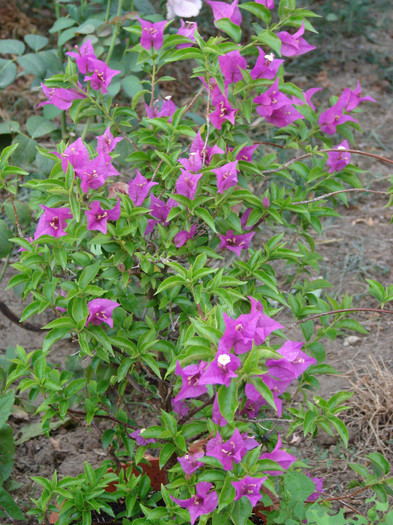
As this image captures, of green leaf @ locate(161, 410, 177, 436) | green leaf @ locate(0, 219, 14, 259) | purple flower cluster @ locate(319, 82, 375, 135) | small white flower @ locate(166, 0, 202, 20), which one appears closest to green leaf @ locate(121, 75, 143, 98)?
small white flower @ locate(166, 0, 202, 20)

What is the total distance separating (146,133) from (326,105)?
224 centimetres

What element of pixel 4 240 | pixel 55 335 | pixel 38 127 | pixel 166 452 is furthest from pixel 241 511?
pixel 38 127

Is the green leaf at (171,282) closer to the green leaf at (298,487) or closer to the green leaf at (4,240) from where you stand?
the green leaf at (298,487)

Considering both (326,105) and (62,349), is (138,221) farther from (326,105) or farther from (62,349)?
(326,105)

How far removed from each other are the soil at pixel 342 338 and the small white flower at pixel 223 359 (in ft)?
3.09

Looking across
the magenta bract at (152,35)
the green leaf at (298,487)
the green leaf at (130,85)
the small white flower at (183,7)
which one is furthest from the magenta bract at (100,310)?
the small white flower at (183,7)

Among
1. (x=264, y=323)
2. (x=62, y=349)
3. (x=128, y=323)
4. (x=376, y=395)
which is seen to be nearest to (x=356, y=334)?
(x=376, y=395)

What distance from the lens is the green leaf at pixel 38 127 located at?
83.0 inches

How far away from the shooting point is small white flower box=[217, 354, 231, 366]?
94cm

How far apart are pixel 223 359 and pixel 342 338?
4.93ft

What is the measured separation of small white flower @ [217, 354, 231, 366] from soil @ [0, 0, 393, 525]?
3.09 ft

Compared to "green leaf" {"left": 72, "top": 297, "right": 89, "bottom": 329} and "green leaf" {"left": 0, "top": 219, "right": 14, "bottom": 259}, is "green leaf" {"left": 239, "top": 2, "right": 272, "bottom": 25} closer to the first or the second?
"green leaf" {"left": 72, "top": 297, "right": 89, "bottom": 329}

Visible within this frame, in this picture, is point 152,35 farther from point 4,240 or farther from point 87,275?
point 4,240

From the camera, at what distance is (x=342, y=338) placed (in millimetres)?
2367
